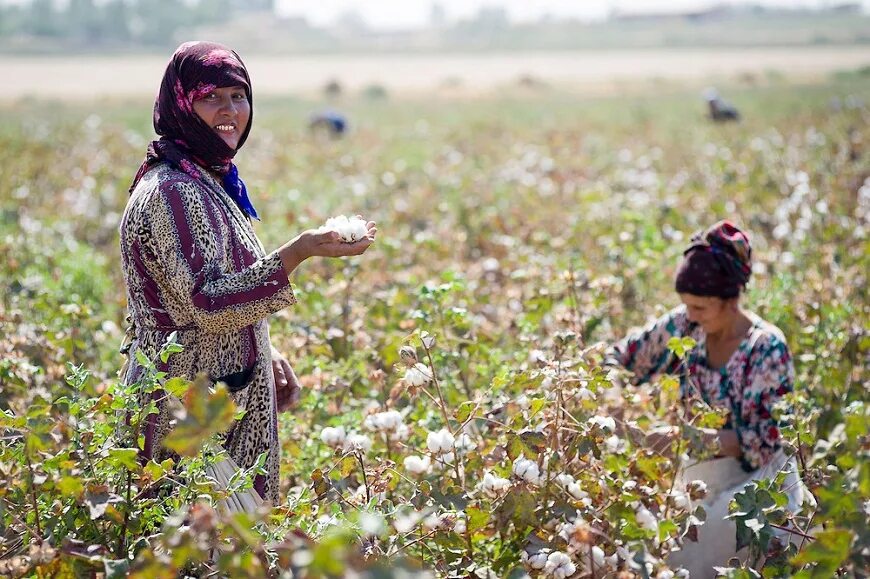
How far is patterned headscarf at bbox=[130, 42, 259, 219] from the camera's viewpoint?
209 cm

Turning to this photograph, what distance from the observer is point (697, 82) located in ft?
120

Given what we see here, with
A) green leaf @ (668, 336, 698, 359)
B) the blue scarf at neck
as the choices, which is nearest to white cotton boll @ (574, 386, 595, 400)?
green leaf @ (668, 336, 698, 359)

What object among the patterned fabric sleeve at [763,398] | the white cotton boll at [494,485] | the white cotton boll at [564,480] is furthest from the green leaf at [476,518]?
the patterned fabric sleeve at [763,398]

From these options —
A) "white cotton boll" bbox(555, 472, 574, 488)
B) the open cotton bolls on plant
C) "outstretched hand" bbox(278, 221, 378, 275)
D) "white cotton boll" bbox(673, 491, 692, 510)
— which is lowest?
"white cotton boll" bbox(673, 491, 692, 510)

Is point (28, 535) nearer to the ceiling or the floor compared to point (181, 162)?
nearer to the floor

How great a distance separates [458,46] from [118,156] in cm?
7744

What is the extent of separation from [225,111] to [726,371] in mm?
1486

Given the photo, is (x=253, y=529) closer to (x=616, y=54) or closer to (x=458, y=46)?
(x=616, y=54)

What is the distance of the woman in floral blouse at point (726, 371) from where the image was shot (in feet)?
Answer: 8.48

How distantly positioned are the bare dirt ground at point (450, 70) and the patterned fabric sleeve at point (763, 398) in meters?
31.9

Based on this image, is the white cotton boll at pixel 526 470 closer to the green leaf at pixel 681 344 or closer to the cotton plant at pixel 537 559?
the cotton plant at pixel 537 559

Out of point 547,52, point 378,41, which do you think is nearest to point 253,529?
point 547,52

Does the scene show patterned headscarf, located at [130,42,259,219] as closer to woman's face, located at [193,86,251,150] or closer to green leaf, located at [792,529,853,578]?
woman's face, located at [193,86,251,150]

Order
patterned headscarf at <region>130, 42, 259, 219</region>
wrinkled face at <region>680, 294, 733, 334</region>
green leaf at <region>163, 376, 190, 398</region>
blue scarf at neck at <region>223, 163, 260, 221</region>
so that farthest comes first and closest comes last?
wrinkled face at <region>680, 294, 733, 334</region>
blue scarf at neck at <region>223, 163, 260, 221</region>
patterned headscarf at <region>130, 42, 259, 219</region>
green leaf at <region>163, 376, 190, 398</region>
